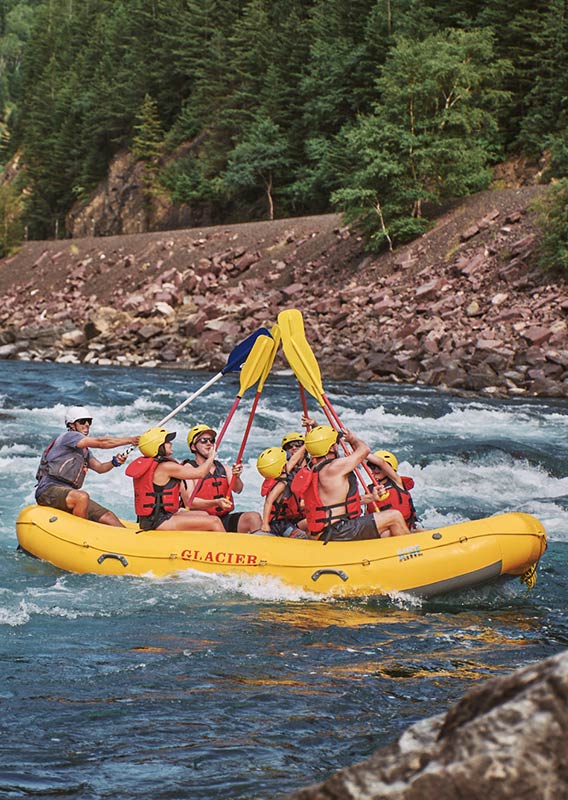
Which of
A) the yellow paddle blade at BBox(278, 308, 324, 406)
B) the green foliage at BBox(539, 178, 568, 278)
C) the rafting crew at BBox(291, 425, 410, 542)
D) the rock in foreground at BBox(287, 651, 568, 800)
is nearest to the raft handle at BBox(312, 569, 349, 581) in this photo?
the rafting crew at BBox(291, 425, 410, 542)

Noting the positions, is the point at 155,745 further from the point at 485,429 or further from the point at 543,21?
the point at 543,21

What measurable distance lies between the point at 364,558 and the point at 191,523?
1544mm

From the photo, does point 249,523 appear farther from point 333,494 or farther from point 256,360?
point 256,360

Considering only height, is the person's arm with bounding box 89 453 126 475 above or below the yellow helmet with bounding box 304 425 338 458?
below

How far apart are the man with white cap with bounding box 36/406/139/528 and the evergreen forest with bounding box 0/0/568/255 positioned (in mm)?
15609

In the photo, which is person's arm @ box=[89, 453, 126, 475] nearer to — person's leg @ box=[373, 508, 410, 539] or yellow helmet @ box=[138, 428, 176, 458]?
yellow helmet @ box=[138, 428, 176, 458]

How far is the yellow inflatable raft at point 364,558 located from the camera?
6773 mm

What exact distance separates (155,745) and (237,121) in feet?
133

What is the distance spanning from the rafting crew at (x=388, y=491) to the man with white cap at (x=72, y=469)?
2013 millimetres

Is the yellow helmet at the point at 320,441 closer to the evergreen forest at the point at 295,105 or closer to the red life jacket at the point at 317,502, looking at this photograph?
the red life jacket at the point at 317,502

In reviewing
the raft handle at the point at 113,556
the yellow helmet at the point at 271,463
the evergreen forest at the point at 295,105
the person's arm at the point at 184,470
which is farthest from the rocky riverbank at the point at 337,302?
the raft handle at the point at 113,556

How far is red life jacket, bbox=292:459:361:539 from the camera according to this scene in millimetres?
6992

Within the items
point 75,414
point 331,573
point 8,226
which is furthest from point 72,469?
point 8,226

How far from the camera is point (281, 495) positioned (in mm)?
7898
